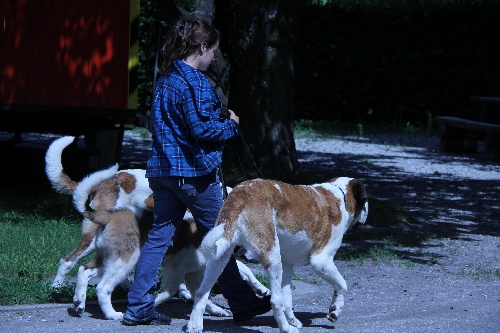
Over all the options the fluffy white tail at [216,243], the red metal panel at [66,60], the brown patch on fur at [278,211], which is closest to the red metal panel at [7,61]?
the red metal panel at [66,60]

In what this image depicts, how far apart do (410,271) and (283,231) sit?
8.97 ft

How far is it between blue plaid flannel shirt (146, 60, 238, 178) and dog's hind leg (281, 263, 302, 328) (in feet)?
2.88

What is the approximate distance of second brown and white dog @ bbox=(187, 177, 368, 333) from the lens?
5809mm

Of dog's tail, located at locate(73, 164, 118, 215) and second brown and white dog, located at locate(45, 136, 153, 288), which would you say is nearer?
dog's tail, located at locate(73, 164, 118, 215)

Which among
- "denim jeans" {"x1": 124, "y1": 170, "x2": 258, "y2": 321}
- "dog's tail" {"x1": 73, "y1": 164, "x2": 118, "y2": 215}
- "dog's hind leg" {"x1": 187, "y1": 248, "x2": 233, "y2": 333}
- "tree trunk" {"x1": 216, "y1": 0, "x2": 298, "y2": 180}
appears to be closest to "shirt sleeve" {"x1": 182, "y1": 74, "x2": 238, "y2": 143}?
"denim jeans" {"x1": 124, "y1": 170, "x2": 258, "y2": 321}

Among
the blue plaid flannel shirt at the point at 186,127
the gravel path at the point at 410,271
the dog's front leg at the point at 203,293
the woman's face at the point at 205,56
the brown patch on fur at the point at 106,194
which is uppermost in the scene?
the woman's face at the point at 205,56

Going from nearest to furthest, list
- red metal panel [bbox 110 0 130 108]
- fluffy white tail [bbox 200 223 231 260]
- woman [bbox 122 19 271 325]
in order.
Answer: fluffy white tail [bbox 200 223 231 260] < woman [bbox 122 19 271 325] < red metal panel [bbox 110 0 130 108]

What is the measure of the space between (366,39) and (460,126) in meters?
5.34

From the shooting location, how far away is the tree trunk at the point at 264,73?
12.8 metres

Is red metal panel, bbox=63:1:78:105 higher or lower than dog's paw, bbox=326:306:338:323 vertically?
higher

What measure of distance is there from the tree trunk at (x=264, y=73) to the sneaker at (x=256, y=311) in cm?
643

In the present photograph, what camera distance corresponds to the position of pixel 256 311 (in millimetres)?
6273

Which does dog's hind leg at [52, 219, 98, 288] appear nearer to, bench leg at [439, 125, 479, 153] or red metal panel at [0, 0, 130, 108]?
red metal panel at [0, 0, 130, 108]

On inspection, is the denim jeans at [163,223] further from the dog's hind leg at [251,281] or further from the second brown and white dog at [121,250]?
the dog's hind leg at [251,281]
